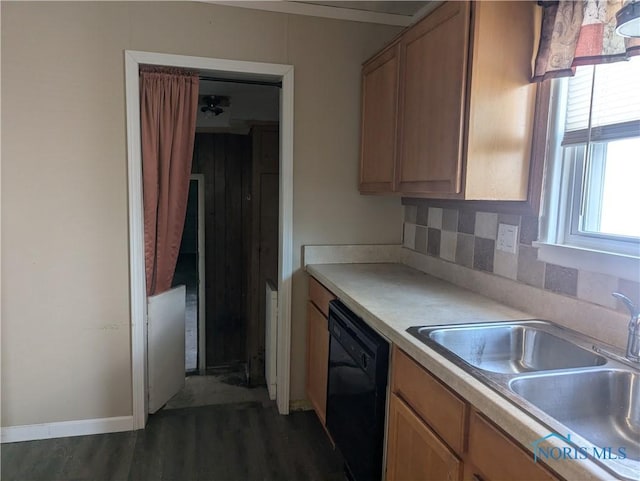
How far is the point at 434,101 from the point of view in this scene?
68.9 inches

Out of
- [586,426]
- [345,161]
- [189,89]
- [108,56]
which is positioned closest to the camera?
[586,426]

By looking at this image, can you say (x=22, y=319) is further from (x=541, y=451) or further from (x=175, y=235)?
(x=541, y=451)

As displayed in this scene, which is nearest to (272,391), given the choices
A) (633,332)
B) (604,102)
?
(633,332)

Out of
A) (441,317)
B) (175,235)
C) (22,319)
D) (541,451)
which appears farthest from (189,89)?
(541,451)

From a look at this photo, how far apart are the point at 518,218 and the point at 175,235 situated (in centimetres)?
182

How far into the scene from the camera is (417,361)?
133 centimetres

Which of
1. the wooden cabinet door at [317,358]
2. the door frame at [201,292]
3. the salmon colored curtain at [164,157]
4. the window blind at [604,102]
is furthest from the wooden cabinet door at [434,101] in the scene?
the door frame at [201,292]

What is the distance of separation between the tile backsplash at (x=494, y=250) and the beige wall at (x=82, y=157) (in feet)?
2.49

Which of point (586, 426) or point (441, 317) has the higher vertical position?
point (441, 317)

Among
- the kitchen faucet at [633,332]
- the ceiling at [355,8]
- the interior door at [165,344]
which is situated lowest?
the interior door at [165,344]

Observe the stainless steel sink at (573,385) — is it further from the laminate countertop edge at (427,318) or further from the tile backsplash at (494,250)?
the tile backsplash at (494,250)

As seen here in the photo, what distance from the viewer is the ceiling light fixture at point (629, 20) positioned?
1153 millimetres

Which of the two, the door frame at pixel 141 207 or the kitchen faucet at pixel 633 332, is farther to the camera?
the door frame at pixel 141 207

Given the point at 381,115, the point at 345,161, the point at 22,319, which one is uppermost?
the point at 381,115
